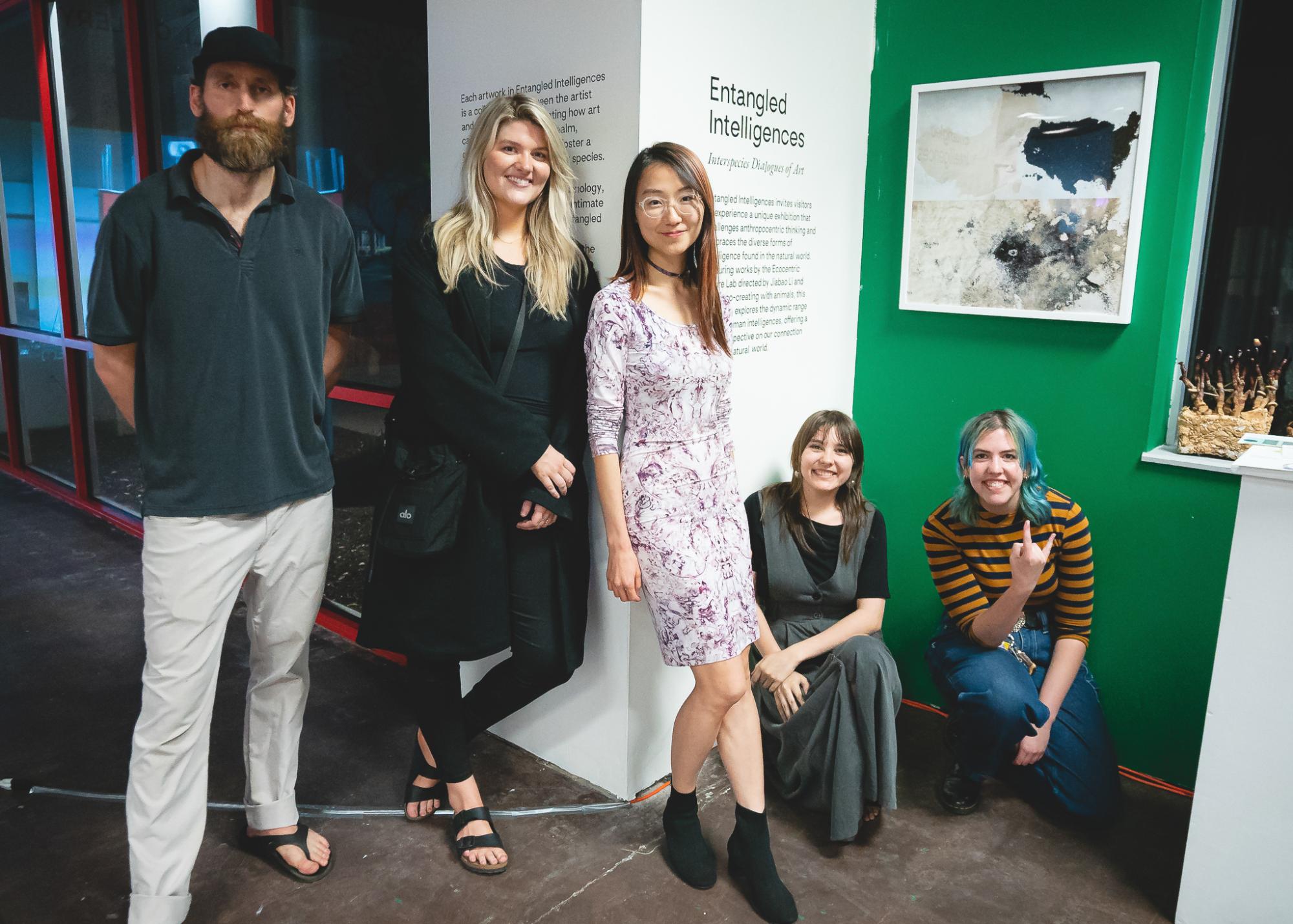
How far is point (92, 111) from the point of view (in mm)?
5348

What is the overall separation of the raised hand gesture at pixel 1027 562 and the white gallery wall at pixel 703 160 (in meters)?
0.80

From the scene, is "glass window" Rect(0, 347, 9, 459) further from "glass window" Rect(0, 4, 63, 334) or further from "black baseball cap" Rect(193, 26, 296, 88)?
"black baseball cap" Rect(193, 26, 296, 88)

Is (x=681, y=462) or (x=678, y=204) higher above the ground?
(x=678, y=204)

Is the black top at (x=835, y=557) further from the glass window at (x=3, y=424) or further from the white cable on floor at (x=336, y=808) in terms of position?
the glass window at (x=3, y=424)

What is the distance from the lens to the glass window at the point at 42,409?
6129mm

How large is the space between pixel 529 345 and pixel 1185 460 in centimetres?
180

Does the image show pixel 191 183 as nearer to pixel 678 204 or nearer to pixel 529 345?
pixel 529 345

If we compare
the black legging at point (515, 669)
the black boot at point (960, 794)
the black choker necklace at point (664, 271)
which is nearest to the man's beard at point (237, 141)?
the black choker necklace at point (664, 271)

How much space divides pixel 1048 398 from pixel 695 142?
4.27 ft

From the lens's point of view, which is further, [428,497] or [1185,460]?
[1185,460]

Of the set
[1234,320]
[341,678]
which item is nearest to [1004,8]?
[1234,320]

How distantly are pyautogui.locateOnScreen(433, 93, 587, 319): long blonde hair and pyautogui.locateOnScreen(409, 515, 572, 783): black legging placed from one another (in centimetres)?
62

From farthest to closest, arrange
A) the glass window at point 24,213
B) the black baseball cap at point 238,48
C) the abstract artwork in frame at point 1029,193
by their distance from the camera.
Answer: the glass window at point 24,213, the abstract artwork in frame at point 1029,193, the black baseball cap at point 238,48

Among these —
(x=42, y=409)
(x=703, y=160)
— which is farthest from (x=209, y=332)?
(x=42, y=409)
